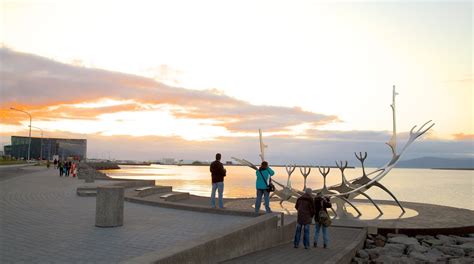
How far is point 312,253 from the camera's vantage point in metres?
9.82

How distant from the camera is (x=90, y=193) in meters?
17.8

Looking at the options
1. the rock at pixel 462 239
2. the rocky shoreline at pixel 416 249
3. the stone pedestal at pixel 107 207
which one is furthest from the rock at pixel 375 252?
the stone pedestal at pixel 107 207

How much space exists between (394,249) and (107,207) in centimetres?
797

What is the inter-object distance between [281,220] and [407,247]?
416 centimetres

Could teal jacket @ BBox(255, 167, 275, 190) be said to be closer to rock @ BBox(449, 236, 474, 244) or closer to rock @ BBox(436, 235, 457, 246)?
rock @ BBox(436, 235, 457, 246)

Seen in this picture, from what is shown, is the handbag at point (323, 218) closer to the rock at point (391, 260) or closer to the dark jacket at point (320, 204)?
the dark jacket at point (320, 204)

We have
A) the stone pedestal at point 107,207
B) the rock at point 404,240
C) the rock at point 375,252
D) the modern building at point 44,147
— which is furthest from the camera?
the modern building at point 44,147

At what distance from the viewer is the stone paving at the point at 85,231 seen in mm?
7148

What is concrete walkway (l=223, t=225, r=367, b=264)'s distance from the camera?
28.9 ft

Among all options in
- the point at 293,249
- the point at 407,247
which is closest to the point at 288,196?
the point at 407,247

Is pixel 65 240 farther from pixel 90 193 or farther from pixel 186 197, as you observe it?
pixel 186 197

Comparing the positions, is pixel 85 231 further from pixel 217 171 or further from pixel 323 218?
pixel 323 218

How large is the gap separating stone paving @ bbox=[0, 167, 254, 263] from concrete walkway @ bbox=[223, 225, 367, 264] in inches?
39.8

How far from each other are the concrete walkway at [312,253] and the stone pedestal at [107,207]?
3292mm
